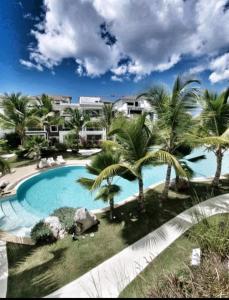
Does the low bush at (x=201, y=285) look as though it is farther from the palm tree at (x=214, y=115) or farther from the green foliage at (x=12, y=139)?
the green foliage at (x=12, y=139)

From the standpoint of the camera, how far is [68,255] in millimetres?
5484

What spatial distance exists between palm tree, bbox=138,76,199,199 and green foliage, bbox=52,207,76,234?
4.66 metres

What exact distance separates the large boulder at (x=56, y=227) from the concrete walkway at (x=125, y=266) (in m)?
2.15

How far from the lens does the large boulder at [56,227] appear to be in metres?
6.40

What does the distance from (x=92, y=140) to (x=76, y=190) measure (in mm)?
15607

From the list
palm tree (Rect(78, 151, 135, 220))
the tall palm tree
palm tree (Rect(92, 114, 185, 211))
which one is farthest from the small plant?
the tall palm tree

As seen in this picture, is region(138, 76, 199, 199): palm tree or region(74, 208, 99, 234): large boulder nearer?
region(74, 208, 99, 234): large boulder

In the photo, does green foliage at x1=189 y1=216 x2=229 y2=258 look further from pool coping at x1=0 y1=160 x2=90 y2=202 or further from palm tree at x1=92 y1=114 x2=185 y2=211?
pool coping at x1=0 y1=160 x2=90 y2=202

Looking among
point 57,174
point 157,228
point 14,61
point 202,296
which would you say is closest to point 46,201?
point 57,174

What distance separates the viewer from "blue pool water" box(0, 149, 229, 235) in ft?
27.2

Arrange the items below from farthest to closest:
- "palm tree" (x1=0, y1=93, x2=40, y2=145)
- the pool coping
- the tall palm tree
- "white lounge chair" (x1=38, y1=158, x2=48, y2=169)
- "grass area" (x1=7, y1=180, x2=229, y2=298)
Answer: the tall palm tree → "palm tree" (x1=0, y1=93, x2=40, y2=145) → "white lounge chair" (x1=38, y1=158, x2=48, y2=169) → the pool coping → "grass area" (x1=7, y1=180, x2=229, y2=298)

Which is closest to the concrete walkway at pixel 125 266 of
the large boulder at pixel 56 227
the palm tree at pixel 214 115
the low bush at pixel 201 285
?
the low bush at pixel 201 285

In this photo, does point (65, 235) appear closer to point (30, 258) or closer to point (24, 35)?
point (30, 258)

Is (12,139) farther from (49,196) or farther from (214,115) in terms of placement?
(214,115)
